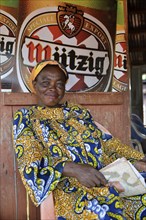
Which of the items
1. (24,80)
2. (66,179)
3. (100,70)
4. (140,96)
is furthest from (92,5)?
(140,96)

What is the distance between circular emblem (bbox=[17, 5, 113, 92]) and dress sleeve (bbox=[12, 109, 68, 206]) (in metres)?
0.81

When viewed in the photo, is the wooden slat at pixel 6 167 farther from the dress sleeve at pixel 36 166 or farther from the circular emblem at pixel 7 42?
the dress sleeve at pixel 36 166

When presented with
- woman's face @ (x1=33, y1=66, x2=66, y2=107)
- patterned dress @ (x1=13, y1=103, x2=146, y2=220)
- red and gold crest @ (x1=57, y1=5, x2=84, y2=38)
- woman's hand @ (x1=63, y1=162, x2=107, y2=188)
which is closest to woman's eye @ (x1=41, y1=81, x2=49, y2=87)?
woman's face @ (x1=33, y1=66, x2=66, y2=107)

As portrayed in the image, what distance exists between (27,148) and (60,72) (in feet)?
1.69

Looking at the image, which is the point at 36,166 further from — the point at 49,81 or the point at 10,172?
the point at 10,172

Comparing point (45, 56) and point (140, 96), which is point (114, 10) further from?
point (140, 96)

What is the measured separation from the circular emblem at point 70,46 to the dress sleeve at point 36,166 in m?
0.81

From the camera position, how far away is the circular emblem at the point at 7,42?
259cm

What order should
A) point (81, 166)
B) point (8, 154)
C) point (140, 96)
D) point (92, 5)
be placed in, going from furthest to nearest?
point (140, 96) < point (92, 5) < point (8, 154) < point (81, 166)

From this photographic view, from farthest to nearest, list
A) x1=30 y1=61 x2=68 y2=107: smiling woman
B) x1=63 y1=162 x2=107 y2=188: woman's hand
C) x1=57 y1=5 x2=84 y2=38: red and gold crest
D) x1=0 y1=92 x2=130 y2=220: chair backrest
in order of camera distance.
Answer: x1=57 y1=5 x2=84 y2=38: red and gold crest
x1=0 y1=92 x2=130 y2=220: chair backrest
x1=30 y1=61 x2=68 y2=107: smiling woman
x1=63 y1=162 x2=107 y2=188: woman's hand

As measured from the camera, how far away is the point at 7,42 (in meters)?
2.61

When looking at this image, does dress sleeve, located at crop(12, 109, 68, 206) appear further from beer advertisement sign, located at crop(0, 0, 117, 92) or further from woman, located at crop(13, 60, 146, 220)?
beer advertisement sign, located at crop(0, 0, 117, 92)

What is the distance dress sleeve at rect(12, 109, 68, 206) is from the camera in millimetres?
1788

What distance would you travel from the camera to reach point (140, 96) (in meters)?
6.69
